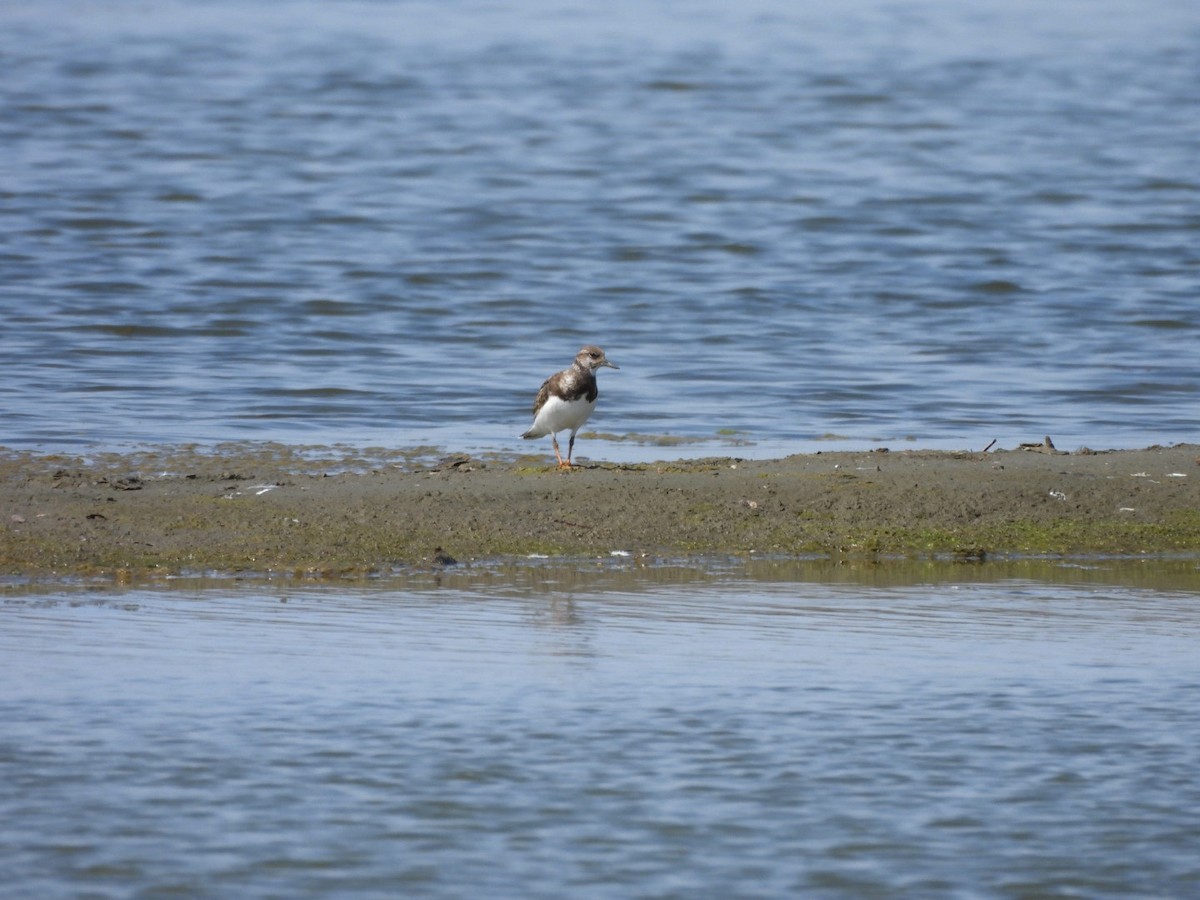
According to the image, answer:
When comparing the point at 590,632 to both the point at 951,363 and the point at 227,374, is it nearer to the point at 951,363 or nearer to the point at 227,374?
the point at 227,374

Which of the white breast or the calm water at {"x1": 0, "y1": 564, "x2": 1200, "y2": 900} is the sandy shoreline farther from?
the calm water at {"x1": 0, "y1": 564, "x2": 1200, "y2": 900}

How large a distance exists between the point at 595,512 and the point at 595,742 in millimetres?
3741

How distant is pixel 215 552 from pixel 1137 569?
418cm

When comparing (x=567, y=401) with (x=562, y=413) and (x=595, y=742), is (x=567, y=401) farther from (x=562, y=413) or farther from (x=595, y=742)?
(x=595, y=742)

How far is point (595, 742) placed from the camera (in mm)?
5875

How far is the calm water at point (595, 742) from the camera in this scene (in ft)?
16.0

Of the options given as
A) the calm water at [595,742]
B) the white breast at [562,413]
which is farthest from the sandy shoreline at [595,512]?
the calm water at [595,742]

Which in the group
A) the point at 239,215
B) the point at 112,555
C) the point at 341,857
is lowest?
the point at 341,857

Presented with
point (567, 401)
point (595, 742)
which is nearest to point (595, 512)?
point (567, 401)

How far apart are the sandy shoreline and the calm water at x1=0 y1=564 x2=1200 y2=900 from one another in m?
0.75

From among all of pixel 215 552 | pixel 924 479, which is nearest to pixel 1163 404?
pixel 924 479

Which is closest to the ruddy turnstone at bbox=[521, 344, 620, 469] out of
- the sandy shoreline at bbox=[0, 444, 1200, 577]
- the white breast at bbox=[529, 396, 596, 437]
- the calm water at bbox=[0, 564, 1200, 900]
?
the white breast at bbox=[529, 396, 596, 437]

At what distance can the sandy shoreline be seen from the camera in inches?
345

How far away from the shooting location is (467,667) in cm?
668
